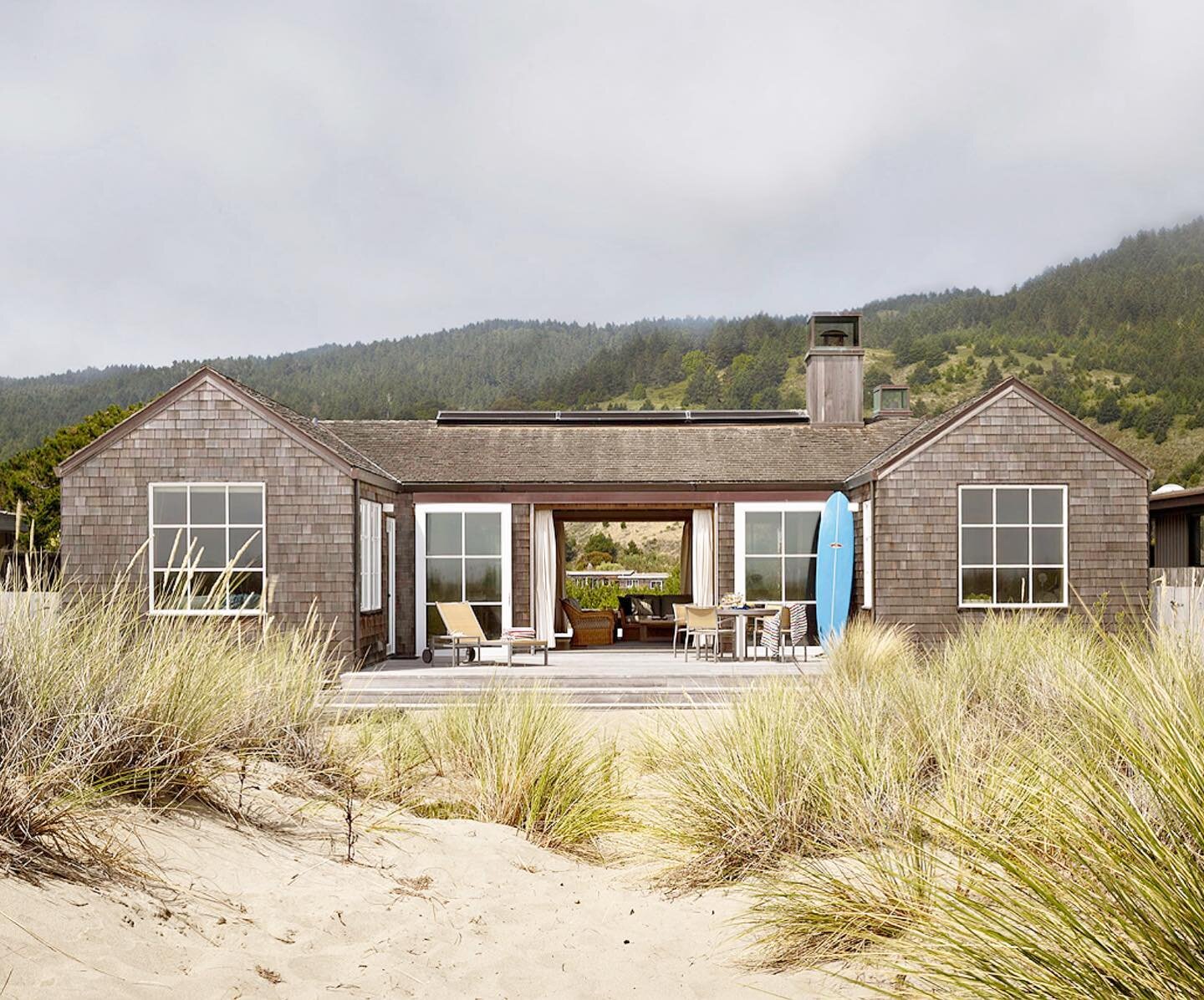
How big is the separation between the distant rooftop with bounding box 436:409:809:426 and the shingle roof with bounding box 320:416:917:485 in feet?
0.94

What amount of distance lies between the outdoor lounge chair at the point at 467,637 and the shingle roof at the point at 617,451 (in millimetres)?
1990

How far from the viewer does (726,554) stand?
1491 cm

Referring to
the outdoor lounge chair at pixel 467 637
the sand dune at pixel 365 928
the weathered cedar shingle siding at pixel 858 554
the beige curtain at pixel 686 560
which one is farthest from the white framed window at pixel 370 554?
the sand dune at pixel 365 928

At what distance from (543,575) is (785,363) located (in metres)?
48.0

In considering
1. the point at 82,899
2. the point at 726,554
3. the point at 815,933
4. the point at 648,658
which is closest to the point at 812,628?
the point at 726,554

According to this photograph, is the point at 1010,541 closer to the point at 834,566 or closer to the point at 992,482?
the point at 992,482

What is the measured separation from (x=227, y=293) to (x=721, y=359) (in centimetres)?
2830

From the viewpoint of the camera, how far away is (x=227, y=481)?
1274 centimetres

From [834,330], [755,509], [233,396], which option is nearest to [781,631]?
[755,509]

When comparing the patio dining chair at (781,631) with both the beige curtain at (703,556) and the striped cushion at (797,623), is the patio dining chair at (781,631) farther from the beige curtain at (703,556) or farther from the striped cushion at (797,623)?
the beige curtain at (703,556)

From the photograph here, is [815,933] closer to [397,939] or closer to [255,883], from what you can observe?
[397,939]

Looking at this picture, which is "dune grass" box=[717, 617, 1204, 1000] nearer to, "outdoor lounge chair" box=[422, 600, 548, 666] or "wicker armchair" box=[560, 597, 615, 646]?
"outdoor lounge chair" box=[422, 600, 548, 666]

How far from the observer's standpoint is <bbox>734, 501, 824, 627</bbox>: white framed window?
1489 cm

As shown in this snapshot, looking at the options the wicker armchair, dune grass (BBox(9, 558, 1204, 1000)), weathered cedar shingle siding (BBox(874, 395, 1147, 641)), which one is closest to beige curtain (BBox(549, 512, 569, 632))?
the wicker armchair
